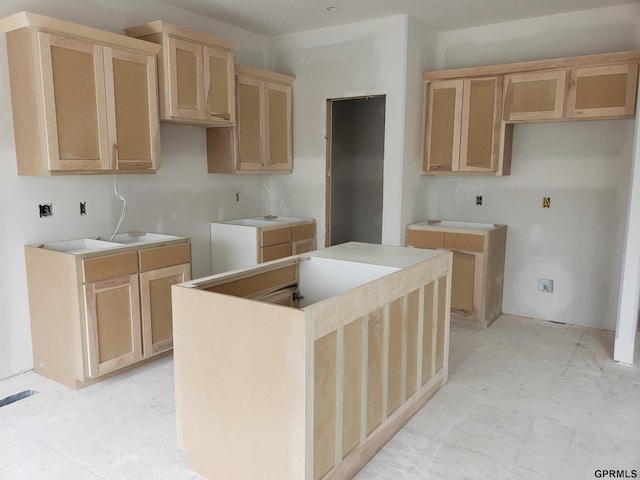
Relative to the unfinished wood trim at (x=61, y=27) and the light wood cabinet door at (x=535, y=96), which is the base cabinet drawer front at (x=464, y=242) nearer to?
the light wood cabinet door at (x=535, y=96)

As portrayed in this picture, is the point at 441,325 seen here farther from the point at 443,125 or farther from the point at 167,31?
the point at 167,31

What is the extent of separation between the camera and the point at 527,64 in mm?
4023

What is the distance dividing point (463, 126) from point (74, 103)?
3.14 metres

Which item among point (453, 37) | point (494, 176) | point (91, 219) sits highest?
point (453, 37)

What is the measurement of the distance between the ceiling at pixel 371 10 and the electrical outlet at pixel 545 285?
233 centimetres

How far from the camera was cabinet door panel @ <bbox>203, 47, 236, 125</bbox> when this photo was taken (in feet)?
12.7

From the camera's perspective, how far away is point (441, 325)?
3.04 m

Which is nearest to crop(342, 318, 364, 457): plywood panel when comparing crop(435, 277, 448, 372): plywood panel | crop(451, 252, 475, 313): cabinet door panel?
crop(435, 277, 448, 372): plywood panel

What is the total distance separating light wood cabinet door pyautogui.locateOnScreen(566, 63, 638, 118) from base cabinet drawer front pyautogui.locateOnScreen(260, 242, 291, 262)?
8.84 ft

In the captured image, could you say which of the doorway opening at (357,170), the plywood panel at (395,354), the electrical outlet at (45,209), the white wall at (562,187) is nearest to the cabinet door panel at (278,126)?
the doorway opening at (357,170)

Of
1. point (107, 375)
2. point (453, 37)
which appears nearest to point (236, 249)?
point (107, 375)

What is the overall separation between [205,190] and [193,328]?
2.65 metres

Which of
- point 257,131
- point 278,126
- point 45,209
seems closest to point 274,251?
point 257,131

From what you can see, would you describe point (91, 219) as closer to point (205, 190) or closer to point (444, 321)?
point (205, 190)
